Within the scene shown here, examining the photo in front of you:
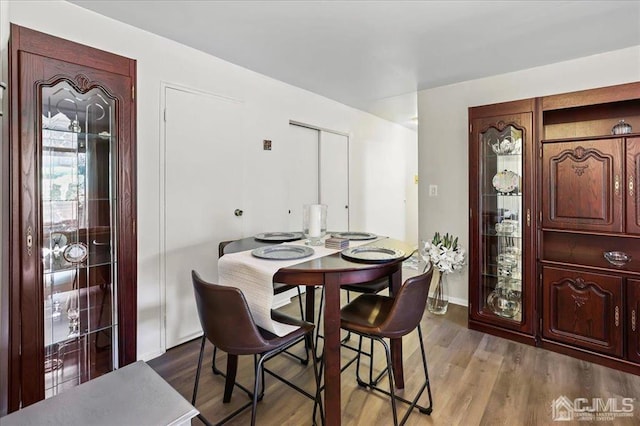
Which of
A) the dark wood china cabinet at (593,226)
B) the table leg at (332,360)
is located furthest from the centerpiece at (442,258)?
the table leg at (332,360)

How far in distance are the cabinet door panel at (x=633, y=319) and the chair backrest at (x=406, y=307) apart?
1.65 metres

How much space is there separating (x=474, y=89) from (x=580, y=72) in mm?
834

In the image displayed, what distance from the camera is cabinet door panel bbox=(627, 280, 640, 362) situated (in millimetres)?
2141

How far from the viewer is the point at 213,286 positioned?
137cm

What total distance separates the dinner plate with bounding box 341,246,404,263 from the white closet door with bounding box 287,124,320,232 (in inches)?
73.2

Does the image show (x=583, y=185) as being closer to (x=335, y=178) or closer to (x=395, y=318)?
(x=395, y=318)

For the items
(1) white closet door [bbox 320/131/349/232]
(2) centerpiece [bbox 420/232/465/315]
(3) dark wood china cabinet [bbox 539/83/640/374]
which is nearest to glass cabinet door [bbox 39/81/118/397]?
(1) white closet door [bbox 320/131/349/232]

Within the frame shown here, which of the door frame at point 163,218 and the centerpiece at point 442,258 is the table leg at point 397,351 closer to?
the centerpiece at point 442,258

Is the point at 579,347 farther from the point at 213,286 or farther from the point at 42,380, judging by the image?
the point at 42,380

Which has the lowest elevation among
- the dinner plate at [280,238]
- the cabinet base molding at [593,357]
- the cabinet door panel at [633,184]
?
the cabinet base molding at [593,357]

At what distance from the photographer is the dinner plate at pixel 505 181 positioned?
8.80 feet

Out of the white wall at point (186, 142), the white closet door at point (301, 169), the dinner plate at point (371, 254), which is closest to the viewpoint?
the dinner plate at point (371, 254)

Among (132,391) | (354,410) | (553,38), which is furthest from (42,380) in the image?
(553,38)
